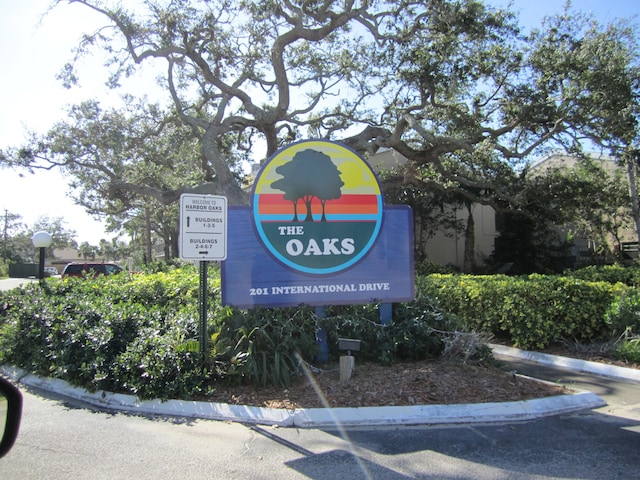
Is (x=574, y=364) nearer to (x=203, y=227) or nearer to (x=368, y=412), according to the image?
(x=368, y=412)

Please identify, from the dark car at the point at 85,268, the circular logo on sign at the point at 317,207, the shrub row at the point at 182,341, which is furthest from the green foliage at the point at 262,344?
the dark car at the point at 85,268

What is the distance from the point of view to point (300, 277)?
6.84 m

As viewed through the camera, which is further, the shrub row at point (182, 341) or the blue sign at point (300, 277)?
the blue sign at point (300, 277)

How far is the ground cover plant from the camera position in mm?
5996

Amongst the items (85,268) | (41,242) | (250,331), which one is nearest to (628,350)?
(250,331)

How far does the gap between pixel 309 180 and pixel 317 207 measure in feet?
1.34

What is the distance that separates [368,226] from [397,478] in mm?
3864

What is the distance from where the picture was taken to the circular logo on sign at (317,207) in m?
6.93

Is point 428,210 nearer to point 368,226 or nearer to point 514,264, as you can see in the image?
point 514,264

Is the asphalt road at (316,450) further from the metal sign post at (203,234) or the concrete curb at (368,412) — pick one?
the metal sign post at (203,234)

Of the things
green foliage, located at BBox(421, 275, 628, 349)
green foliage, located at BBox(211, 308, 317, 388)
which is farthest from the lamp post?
green foliage, located at BBox(421, 275, 628, 349)

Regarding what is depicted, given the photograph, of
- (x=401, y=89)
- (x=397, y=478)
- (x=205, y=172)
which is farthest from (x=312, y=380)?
(x=205, y=172)

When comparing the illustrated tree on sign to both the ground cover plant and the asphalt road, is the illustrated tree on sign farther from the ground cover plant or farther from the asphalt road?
the asphalt road

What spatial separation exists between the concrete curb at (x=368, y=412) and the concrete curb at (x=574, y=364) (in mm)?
1435
